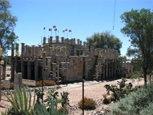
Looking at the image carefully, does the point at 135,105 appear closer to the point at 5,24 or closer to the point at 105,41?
the point at 5,24

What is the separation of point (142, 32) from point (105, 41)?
32463 millimetres

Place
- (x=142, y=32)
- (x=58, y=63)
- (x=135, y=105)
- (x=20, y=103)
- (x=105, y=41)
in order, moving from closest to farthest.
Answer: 1. (x=20, y=103)
2. (x=135, y=105)
3. (x=142, y=32)
4. (x=58, y=63)
5. (x=105, y=41)

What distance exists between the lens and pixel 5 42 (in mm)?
18781

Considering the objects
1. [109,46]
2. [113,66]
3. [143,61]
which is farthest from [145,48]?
[109,46]

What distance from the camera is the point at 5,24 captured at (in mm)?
17922

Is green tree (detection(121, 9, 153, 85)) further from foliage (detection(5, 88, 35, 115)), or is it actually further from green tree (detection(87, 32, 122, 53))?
green tree (detection(87, 32, 122, 53))

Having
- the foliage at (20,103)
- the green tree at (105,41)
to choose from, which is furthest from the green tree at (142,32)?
the green tree at (105,41)

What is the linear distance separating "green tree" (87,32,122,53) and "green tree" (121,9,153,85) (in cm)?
3108

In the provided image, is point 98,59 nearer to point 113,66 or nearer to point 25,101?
point 113,66

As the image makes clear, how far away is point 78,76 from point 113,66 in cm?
824

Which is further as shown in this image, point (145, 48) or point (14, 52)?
point (14, 52)

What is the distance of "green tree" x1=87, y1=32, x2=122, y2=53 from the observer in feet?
150

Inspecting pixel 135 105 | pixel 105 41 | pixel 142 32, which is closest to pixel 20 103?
pixel 135 105

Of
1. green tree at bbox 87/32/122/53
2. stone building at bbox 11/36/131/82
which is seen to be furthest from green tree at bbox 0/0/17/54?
green tree at bbox 87/32/122/53
